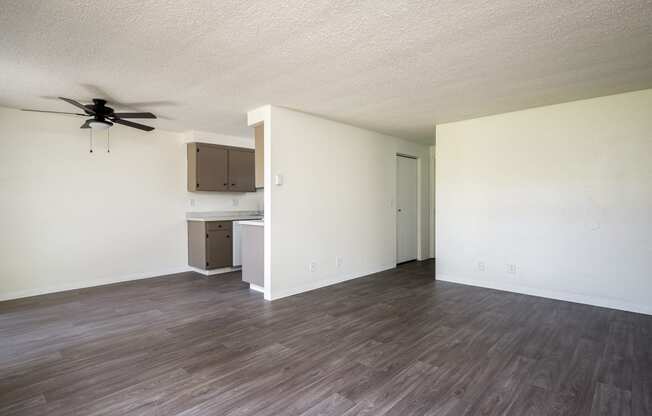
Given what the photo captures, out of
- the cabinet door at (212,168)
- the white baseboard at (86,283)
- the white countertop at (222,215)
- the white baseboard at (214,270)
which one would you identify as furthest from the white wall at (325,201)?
the white baseboard at (86,283)

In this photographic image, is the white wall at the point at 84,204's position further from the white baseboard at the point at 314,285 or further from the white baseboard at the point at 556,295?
the white baseboard at the point at 556,295

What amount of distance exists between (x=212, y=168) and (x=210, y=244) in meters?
1.28

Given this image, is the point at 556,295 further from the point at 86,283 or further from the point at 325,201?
the point at 86,283

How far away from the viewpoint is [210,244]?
207 inches

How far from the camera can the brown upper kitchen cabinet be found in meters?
5.45

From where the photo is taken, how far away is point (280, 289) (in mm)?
4082

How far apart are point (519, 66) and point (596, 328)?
2.46m

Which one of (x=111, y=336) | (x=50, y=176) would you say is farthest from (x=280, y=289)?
(x=50, y=176)

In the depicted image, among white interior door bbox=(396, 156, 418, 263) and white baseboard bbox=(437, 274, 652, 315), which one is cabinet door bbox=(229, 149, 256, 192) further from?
white baseboard bbox=(437, 274, 652, 315)

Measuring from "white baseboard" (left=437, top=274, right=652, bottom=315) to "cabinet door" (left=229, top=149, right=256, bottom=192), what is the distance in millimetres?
3587

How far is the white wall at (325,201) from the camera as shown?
405 centimetres

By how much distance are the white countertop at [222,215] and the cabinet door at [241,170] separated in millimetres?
459

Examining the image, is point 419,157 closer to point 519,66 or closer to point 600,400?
point 519,66

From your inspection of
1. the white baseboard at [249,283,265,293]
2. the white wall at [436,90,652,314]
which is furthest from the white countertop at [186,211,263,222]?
the white wall at [436,90,652,314]
